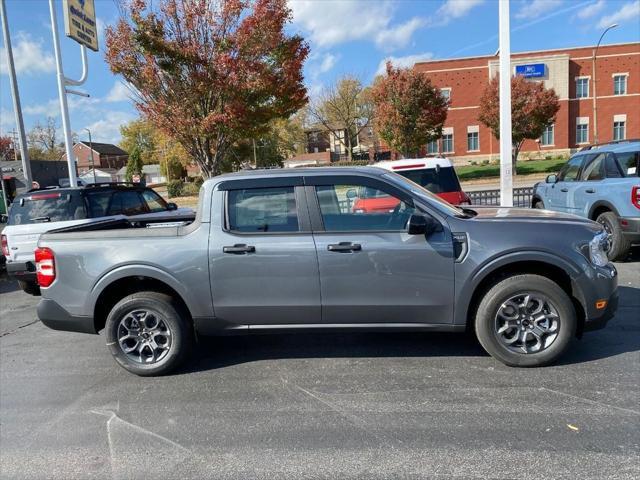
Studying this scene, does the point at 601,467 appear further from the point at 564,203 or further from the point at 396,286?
the point at 564,203

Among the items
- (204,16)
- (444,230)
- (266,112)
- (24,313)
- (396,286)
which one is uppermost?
(204,16)

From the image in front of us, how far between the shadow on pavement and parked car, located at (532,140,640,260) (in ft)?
8.46

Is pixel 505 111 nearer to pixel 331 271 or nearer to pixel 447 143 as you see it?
pixel 331 271

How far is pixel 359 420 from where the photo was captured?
3424mm

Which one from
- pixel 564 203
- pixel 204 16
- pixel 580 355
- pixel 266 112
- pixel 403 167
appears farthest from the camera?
pixel 266 112

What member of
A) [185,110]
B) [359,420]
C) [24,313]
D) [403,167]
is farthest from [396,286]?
[185,110]

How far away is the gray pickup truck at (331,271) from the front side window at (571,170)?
17.2 ft

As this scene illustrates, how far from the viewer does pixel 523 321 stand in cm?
405

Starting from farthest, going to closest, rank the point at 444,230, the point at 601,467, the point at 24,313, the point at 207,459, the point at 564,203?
1. the point at 564,203
2. the point at 24,313
3. the point at 444,230
4. the point at 207,459
5. the point at 601,467

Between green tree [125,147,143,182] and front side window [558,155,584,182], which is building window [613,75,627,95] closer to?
front side window [558,155,584,182]

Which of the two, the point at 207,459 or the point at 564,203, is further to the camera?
the point at 564,203

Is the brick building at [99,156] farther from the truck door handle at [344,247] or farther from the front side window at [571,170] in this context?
the truck door handle at [344,247]

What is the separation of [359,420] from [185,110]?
39.4 feet

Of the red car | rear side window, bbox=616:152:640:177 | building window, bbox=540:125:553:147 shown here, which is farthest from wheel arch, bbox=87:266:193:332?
building window, bbox=540:125:553:147
